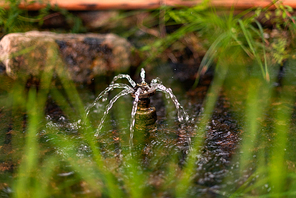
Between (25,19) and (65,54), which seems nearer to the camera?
(65,54)

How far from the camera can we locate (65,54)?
2891mm

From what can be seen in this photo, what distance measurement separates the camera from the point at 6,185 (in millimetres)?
1459

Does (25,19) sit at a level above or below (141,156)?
above

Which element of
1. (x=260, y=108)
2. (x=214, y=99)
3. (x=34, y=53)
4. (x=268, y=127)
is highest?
(x=34, y=53)

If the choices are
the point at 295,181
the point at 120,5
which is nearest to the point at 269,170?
the point at 295,181

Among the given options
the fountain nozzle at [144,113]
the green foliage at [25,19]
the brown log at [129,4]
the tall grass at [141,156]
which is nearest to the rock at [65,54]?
the tall grass at [141,156]

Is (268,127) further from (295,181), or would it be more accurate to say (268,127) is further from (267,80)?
(267,80)

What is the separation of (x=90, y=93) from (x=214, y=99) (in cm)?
113

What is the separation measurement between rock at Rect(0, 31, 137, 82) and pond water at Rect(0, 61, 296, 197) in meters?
0.35

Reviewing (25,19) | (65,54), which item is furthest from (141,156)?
(25,19)

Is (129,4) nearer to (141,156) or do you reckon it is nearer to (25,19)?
(25,19)

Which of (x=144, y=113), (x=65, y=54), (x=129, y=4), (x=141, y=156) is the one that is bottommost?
(x=141, y=156)

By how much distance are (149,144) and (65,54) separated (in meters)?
1.57

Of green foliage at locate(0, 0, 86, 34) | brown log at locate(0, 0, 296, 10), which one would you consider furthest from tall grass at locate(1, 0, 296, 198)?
green foliage at locate(0, 0, 86, 34)
